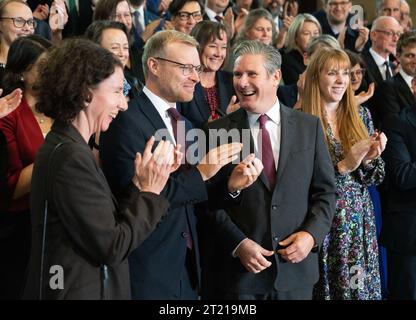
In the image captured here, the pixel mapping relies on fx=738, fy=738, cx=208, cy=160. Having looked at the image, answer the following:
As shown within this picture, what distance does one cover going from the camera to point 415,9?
865cm

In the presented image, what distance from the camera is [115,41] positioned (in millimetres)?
4008

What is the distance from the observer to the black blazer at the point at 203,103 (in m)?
3.83

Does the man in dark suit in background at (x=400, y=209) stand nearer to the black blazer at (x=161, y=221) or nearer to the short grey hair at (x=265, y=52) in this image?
the short grey hair at (x=265, y=52)

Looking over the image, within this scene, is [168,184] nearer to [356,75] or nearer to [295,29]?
[356,75]

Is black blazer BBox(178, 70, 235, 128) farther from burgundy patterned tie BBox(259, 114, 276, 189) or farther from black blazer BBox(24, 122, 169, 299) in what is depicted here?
black blazer BBox(24, 122, 169, 299)

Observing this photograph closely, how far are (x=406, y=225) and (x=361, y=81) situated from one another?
1.25 m

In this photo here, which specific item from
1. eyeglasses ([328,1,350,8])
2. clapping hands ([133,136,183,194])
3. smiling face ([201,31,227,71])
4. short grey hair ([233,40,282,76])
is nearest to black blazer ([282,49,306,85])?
smiling face ([201,31,227,71])

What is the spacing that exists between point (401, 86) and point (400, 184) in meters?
0.99

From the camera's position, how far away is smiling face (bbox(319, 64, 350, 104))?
3.65m

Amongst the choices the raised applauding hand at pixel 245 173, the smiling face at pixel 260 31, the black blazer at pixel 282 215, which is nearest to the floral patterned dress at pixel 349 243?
→ the black blazer at pixel 282 215

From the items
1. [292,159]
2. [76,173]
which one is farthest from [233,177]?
[76,173]

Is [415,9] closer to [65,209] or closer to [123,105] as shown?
[123,105]

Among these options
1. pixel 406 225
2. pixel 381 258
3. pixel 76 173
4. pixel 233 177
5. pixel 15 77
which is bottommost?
pixel 381 258

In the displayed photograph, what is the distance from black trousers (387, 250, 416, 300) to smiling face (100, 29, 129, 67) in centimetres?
183
